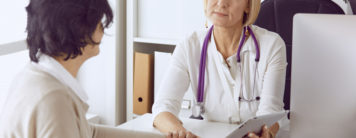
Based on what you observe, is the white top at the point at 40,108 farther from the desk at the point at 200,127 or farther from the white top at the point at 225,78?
the white top at the point at 225,78

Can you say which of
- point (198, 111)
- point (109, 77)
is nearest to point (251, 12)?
point (198, 111)

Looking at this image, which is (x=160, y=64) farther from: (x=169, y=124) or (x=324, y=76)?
(x=324, y=76)

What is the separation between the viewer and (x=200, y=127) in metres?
1.73

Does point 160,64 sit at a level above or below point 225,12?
below

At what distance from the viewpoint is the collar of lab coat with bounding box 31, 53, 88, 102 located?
106 cm

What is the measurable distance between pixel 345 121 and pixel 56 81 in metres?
0.68

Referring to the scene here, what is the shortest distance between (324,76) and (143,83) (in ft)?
6.60

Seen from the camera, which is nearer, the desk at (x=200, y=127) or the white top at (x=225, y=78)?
the desk at (x=200, y=127)

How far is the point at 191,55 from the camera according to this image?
1.98 meters

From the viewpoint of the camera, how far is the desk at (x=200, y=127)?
167 cm

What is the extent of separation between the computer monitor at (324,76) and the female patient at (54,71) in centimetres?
48

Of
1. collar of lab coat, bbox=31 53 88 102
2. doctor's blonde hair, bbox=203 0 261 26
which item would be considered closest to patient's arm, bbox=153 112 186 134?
doctor's blonde hair, bbox=203 0 261 26

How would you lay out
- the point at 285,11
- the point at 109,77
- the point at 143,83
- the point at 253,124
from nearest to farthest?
the point at 253,124 < the point at 285,11 < the point at 143,83 < the point at 109,77

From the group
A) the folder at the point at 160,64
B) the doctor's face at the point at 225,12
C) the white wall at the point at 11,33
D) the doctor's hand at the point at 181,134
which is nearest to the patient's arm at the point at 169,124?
the doctor's hand at the point at 181,134
